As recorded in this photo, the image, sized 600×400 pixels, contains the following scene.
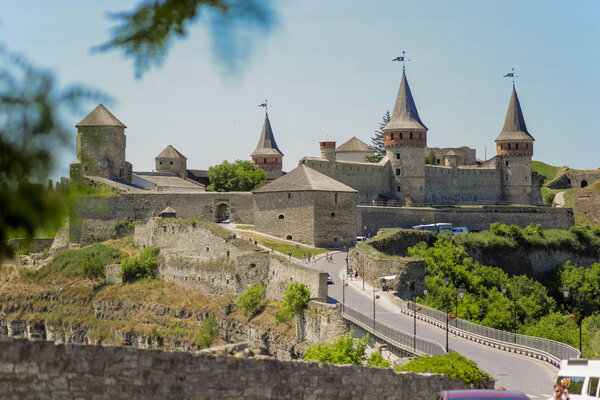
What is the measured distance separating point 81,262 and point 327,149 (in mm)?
27548

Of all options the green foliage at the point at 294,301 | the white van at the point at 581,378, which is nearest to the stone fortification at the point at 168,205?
the green foliage at the point at 294,301

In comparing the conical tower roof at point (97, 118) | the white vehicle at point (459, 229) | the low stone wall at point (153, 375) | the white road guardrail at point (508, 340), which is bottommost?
the white road guardrail at point (508, 340)

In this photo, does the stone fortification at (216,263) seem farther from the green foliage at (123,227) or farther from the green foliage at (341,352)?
the green foliage at (341,352)

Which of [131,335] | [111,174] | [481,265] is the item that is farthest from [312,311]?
[481,265]

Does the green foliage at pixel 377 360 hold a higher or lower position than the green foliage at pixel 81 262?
lower

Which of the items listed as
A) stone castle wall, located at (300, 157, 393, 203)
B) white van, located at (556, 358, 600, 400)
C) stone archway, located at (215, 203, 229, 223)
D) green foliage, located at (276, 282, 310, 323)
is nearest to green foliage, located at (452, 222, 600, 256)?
stone castle wall, located at (300, 157, 393, 203)

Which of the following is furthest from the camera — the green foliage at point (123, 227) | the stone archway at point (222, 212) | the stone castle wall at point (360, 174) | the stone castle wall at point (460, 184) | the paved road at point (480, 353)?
the stone castle wall at point (460, 184)

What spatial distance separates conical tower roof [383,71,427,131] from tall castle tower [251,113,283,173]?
1379 cm

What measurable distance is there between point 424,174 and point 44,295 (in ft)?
119

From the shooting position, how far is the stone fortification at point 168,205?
52.8 meters

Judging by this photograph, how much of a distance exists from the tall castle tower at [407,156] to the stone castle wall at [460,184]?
2356 millimetres

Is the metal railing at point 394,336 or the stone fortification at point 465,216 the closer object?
the metal railing at point 394,336

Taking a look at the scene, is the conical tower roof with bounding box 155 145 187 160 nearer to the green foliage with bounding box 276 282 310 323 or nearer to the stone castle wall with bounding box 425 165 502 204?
the stone castle wall with bounding box 425 165 502 204

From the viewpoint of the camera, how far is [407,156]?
71562mm
